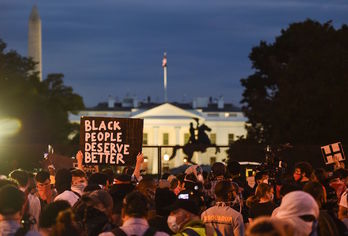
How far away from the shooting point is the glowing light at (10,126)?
68.2 meters

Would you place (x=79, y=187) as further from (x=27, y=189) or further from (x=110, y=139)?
(x=110, y=139)

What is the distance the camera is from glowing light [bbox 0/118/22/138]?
6819cm

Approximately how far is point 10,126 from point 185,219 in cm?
6126

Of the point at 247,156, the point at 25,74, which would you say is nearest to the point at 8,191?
the point at 247,156

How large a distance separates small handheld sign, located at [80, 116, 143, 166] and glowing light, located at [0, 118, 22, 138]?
52865 millimetres

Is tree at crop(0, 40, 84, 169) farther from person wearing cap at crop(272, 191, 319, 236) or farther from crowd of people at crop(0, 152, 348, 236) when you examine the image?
person wearing cap at crop(272, 191, 319, 236)

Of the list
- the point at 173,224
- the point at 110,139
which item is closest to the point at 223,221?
the point at 173,224

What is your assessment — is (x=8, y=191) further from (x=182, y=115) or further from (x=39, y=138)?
(x=182, y=115)

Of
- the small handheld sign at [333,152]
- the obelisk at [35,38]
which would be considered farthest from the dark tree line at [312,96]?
the obelisk at [35,38]

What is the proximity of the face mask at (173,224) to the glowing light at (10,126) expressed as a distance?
6012 centimetres

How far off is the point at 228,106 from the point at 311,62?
363ft

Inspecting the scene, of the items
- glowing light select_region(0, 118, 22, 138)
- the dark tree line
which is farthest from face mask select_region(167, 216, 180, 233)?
glowing light select_region(0, 118, 22, 138)

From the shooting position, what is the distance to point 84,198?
875 centimetres

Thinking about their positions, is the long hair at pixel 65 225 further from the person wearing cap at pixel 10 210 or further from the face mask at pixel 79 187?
the face mask at pixel 79 187
